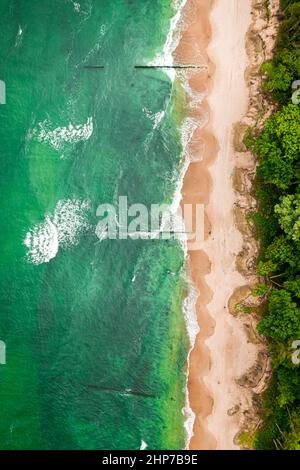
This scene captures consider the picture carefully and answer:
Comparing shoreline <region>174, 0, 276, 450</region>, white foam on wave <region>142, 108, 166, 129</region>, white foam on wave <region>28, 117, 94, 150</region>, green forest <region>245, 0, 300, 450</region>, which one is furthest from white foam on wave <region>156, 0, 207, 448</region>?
white foam on wave <region>28, 117, 94, 150</region>

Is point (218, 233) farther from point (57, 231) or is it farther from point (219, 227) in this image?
point (57, 231)

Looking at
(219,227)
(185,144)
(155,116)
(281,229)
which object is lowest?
(281,229)

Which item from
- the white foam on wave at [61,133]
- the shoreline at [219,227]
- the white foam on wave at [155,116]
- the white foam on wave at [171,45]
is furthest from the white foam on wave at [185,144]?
the white foam on wave at [61,133]

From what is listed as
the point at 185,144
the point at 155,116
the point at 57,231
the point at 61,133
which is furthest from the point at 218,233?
the point at 61,133

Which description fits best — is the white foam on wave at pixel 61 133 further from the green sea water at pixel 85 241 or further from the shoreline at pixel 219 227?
the shoreline at pixel 219 227

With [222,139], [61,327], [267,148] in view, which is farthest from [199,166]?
[61,327]

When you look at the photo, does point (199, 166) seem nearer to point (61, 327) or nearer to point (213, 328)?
point (213, 328)
